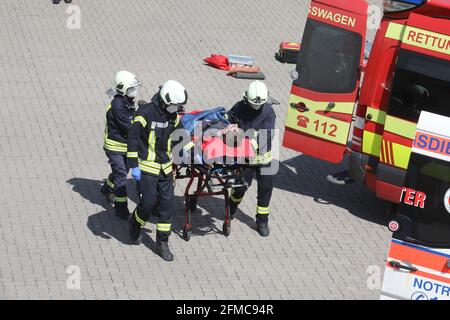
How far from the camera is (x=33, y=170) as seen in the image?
13148 millimetres

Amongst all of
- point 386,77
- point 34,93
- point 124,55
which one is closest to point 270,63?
point 124,55

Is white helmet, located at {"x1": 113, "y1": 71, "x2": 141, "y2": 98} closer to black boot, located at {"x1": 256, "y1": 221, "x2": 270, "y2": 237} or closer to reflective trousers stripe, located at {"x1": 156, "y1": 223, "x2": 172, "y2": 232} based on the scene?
reflective trousers stripe, located at {"x1": 156, "y1": 223, "x2": 172, "y2": 232}

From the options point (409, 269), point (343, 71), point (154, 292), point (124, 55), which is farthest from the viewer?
point (124, 55)

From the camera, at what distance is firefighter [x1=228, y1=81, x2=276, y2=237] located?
1171 cm

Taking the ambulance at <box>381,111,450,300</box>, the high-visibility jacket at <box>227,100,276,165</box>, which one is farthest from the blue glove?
the ambulance at <box>381,111,450,300</box>

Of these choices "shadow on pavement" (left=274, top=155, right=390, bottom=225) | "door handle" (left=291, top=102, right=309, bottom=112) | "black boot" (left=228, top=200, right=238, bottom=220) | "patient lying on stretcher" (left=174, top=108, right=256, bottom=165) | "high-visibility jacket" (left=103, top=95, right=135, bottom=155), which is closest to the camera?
"patient lying on stretcher" (left=174, top=108, right=256, bottom=165)

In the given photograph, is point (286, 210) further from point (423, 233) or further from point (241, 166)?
point (423, 233)

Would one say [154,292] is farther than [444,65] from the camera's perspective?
No

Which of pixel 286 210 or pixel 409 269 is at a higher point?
pixel 409 269

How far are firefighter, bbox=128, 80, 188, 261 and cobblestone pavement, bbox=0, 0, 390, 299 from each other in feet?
2.01

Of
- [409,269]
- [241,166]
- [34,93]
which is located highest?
[409,269]

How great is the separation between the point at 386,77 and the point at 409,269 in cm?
402

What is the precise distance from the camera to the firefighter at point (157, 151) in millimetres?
10992

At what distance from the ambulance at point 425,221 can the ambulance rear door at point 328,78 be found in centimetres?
381
